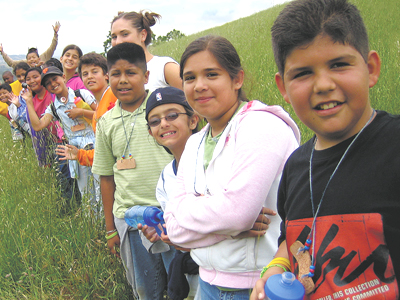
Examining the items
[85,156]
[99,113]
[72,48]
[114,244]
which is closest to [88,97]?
[99,113]

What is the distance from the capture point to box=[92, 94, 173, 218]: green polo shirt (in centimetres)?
233

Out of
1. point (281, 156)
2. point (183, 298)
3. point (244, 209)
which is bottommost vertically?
point (183, 298)

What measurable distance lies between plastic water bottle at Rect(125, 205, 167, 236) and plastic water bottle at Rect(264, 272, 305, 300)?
129 cm

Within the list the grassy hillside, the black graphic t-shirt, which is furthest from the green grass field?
the black graphic t-shirt

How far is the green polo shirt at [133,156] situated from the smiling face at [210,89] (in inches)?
33.5

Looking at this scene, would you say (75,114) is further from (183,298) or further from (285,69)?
(285,69)

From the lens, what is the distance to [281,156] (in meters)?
1.29

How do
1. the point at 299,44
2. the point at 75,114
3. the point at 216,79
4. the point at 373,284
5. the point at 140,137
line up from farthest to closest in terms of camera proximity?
the point at 75,114, the point at 140,137, the point at 216,79, the point at 299,44, the point at 373,284

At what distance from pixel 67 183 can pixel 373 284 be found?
4.45 metres

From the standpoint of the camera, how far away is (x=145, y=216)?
213 centimetres

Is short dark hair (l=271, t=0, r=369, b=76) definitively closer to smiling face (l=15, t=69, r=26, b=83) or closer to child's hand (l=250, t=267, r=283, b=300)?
child's hand (l=250, t=267, r=283, b=300)

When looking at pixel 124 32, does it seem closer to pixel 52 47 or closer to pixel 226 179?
pixel 226 179

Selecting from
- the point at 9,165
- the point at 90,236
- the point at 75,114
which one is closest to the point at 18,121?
the point at 9,165

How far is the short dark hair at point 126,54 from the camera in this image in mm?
2506
